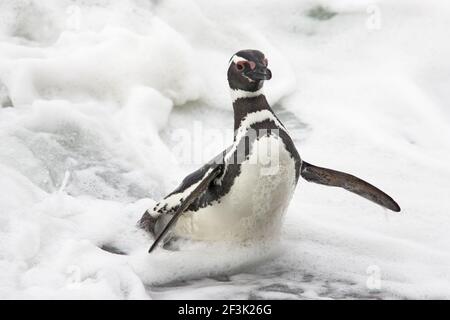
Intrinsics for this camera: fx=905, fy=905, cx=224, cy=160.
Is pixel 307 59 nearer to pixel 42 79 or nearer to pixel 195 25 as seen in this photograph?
pixel 195 25

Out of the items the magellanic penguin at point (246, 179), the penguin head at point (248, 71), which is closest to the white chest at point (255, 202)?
the magellanic penguin at point (246, 179)

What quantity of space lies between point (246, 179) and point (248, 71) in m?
0.39

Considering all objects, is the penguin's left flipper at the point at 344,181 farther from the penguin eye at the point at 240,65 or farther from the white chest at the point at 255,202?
the penguin eye at the point at 240,65

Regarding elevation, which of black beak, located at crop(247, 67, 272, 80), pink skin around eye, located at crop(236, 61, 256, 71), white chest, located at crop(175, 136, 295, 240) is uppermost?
pink skin around eye, located at crop(236, 61, 256, 71)

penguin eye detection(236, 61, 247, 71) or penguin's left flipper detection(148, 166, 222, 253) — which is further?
penguin eye detection(236, 61, 247, 71)

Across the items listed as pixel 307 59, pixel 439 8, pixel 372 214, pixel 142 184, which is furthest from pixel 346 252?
pixel 439 8

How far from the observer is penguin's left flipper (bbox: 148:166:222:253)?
123 inches

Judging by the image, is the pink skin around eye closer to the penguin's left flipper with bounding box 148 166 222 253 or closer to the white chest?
the white chest

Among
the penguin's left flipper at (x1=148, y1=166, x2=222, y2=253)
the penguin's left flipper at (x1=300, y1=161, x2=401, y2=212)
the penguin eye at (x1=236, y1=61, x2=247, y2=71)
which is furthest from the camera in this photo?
the penguin's left flipper at (x1=300, y1=161, x2=401, y2=212)

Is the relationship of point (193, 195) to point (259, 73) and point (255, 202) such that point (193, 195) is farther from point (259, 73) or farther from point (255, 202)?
point (259, 73)

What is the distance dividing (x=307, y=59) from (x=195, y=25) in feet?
2.38

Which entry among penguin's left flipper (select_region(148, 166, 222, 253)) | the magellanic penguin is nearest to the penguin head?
the magellanic penguin
